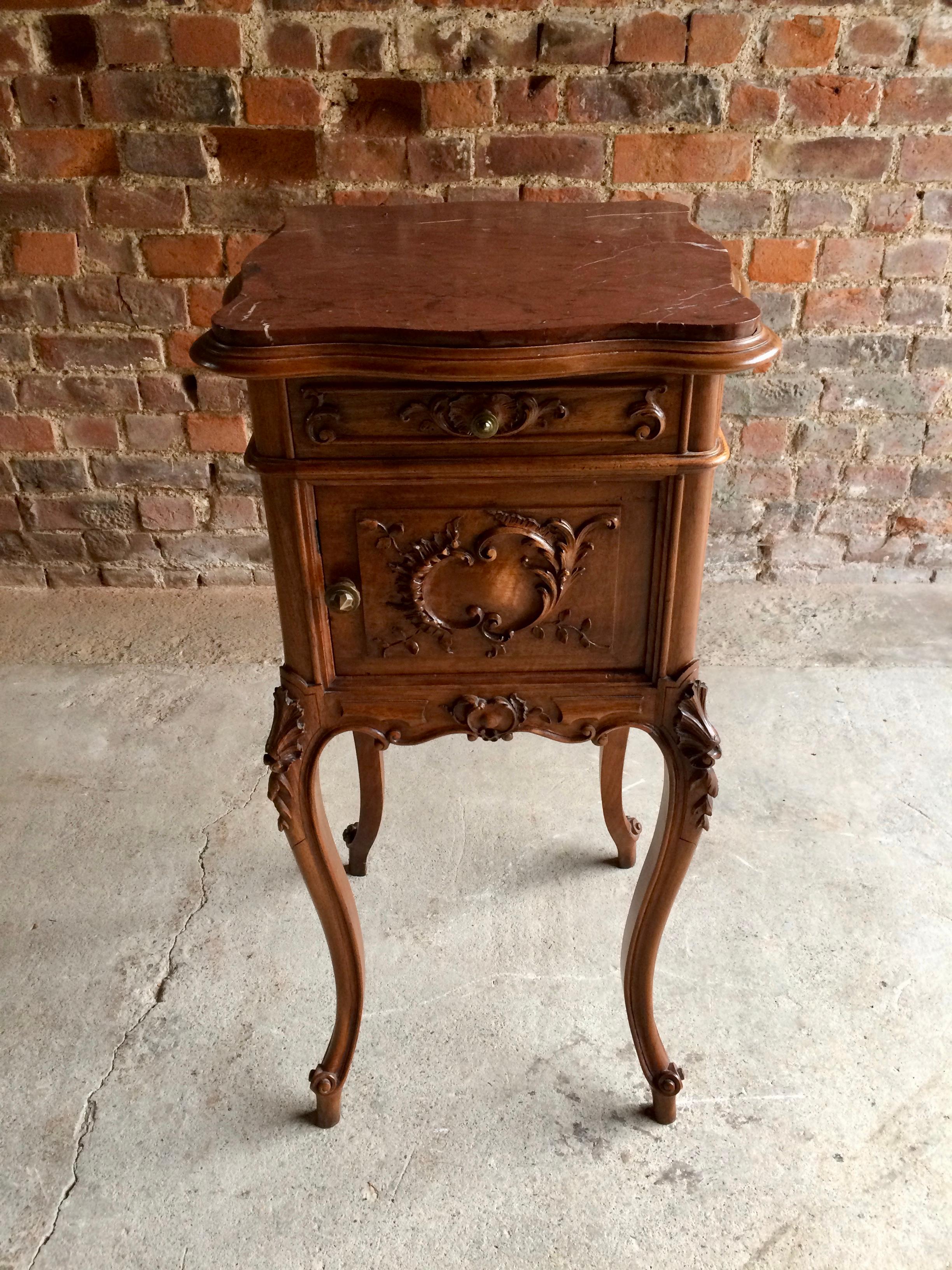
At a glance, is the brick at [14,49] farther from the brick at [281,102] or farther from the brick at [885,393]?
the brick at [885,393]

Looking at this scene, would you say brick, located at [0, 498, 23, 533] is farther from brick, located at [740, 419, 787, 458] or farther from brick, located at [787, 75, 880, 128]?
brick, located at [787, 75, 880, 128]

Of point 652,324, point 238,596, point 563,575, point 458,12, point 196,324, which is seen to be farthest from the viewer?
point 238,596

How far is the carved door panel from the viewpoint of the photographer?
1.02 m

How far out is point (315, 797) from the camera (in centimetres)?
119

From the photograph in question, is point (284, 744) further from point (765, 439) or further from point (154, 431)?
point (765, 439)

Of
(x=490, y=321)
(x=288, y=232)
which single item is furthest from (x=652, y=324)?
(x=288, y=232)

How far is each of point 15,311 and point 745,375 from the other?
1536mm

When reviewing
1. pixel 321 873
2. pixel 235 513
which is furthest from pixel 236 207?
pixel 321 873

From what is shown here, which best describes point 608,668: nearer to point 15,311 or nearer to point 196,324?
point 196,324

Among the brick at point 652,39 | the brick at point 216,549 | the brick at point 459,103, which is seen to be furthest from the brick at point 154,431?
the brick at point 652,39

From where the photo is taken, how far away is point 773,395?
217 centimetres

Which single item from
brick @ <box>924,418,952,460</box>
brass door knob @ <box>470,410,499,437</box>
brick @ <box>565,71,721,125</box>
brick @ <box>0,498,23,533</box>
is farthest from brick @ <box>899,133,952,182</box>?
brick @ <box>0,498,23,533</box>

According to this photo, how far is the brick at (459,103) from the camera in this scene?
6.14ft

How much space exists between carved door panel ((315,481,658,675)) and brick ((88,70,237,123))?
126cm
